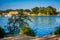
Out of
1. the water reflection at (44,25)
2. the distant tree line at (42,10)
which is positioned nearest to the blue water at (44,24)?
the water reflection at (44,25)

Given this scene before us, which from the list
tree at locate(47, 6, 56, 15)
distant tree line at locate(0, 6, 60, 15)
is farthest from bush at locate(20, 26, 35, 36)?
tree at locate(47, 6, 56, 15)

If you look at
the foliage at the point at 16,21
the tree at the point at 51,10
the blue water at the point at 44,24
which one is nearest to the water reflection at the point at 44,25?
the blue water at the point at 44,24

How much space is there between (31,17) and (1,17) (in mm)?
603

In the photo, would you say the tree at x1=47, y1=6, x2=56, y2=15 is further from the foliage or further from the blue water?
the foliage

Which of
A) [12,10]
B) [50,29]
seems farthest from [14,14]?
[50,29]

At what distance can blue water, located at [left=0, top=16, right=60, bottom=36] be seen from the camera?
3191mm

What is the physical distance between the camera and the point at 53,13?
3.24 metres

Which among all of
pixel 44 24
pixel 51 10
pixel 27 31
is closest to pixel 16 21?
pixel 27 31

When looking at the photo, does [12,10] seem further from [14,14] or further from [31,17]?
[31,17]

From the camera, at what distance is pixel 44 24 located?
3.22 m

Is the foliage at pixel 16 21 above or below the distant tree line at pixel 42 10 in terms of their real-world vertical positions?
below

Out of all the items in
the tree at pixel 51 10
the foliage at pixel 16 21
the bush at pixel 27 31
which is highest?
the tree at pixel 51 10

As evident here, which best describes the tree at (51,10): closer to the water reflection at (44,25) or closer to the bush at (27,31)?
the water reflection at (44,25)

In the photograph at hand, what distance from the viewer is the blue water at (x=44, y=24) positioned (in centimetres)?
Answer: 319
